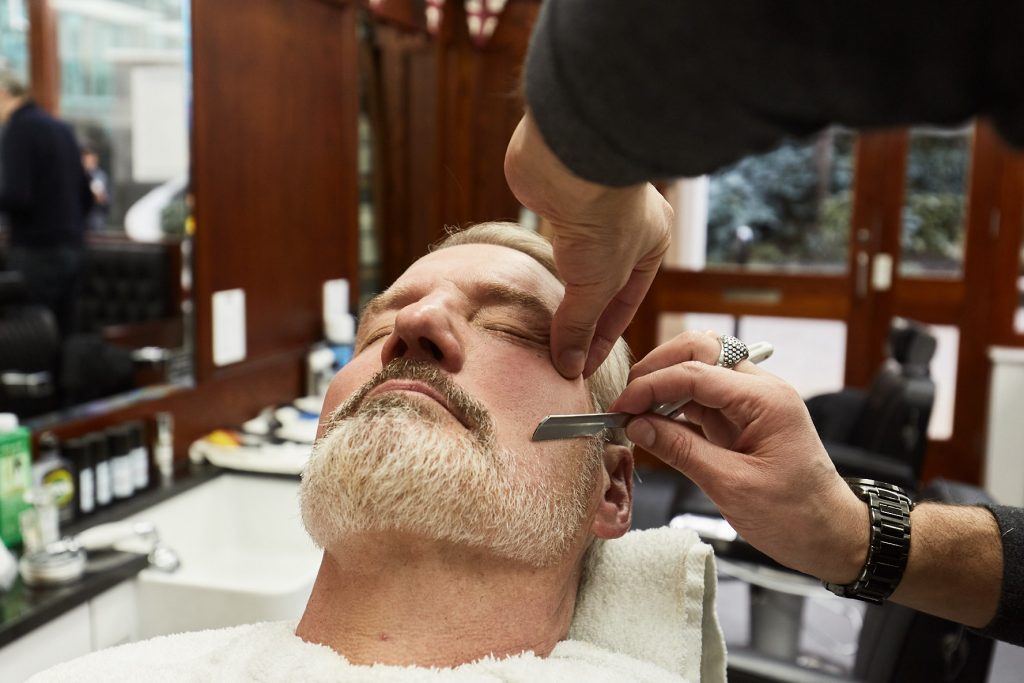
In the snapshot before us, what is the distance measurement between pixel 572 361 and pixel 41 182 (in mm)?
2324

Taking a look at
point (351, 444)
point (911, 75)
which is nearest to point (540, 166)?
point (911, 75)

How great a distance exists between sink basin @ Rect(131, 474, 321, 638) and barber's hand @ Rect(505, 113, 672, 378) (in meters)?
0.96

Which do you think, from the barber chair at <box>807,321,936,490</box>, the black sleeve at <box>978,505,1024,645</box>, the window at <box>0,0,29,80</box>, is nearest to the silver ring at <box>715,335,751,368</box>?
the black sleeve at <box>978,505,1024,645</box>

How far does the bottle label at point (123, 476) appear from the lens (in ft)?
6.89

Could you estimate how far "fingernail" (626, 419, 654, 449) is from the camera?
3.63 feet

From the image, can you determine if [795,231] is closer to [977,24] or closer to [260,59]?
[260,59]

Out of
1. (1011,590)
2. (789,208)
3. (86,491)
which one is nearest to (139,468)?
(86,491)

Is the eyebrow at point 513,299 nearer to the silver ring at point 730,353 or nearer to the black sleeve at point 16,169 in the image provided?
the silver ring at point 730,353

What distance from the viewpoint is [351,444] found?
45.4 inches

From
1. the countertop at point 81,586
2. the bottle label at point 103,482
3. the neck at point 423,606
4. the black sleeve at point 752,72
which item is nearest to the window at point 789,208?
the countertop at point 81,586

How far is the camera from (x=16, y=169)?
110 inches

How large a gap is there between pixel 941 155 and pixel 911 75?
4.76m

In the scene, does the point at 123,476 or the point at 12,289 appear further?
the point at 12,289

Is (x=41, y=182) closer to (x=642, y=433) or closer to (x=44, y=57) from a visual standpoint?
(x=44, y=57)
